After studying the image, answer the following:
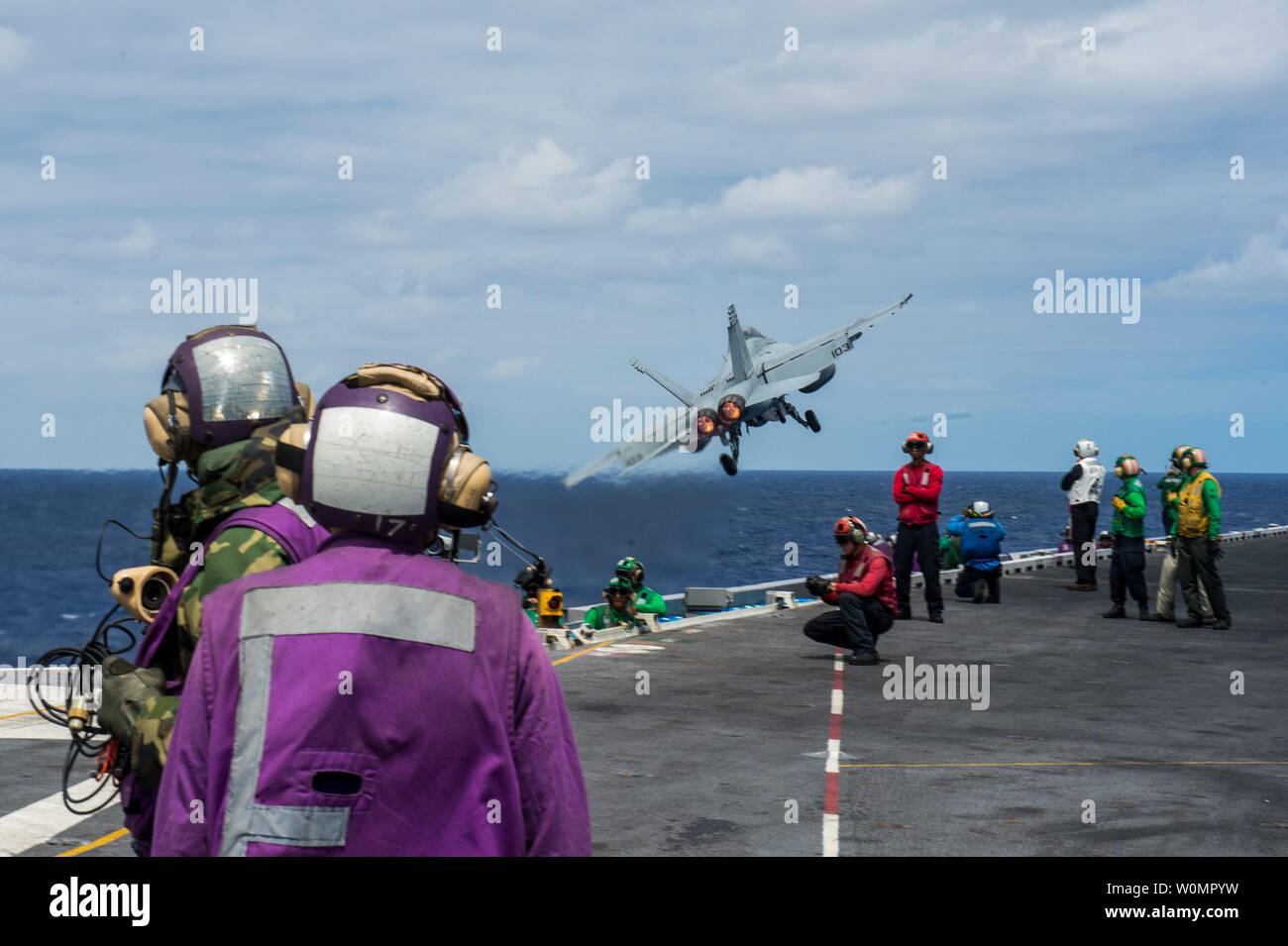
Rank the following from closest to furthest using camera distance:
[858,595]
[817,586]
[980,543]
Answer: [858,595]
[817,586]
[980,543]

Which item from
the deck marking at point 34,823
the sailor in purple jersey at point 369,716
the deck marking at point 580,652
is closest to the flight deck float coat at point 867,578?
the deck marking at point 580,652

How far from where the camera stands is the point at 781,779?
829 centimetres

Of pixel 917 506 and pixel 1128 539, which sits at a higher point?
pixel 917 506

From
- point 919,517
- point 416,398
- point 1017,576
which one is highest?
point 416,398

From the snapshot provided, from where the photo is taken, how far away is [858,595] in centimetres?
1320

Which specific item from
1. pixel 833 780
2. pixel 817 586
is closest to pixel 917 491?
pixel 817 586

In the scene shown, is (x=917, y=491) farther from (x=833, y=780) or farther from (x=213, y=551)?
(x=213, y=551)

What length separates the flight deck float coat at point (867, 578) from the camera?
13.1m

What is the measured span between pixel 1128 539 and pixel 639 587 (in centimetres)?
679

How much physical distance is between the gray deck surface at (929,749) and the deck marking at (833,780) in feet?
0.18

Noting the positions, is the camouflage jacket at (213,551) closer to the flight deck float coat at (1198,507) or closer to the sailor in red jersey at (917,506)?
the sailor in red jersey at (917,506)
